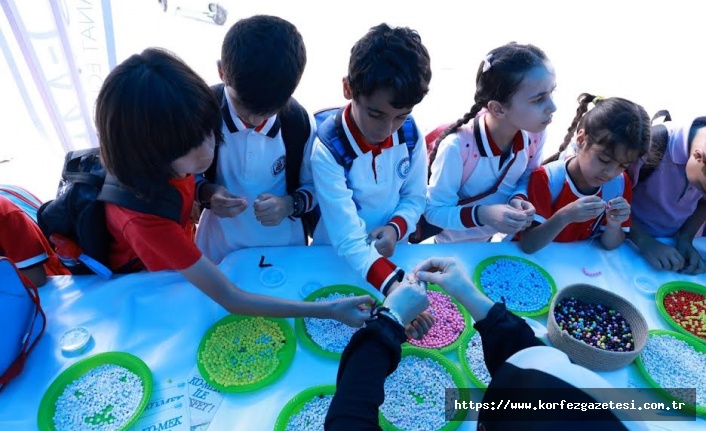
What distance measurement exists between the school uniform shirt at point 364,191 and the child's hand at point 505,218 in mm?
268

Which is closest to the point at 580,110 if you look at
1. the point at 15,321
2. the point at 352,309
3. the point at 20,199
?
the point at 352,309

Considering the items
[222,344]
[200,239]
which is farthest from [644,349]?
[200,239]

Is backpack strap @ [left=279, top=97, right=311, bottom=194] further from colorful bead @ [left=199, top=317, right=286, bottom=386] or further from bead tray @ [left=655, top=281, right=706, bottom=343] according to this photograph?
bead tray @ [left=655, top=281, right=706, bottom=343]

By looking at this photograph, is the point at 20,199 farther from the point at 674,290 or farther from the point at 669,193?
the point at 669,193

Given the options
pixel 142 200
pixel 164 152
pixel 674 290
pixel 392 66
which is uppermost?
pixel 392 66

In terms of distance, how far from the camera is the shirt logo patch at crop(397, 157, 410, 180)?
4.99ft

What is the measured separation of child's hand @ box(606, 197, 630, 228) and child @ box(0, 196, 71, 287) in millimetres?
1893

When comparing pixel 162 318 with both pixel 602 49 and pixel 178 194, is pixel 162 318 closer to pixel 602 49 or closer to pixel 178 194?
pixel 178 194

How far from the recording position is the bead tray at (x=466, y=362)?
3.69 feet

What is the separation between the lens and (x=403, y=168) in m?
1.54

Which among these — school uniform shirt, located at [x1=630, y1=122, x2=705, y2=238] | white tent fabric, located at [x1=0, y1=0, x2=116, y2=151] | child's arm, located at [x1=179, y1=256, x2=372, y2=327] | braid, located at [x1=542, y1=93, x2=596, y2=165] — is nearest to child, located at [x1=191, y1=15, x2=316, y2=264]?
child's arm, located at [x1=179, y1=256, x2=372, y2=327]

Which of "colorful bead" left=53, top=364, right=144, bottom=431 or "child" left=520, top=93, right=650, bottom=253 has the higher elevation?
"child" left=520, top=93, right=650, bottom=253

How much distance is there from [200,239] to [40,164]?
2.18 meters

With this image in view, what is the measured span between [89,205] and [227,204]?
381 mm
